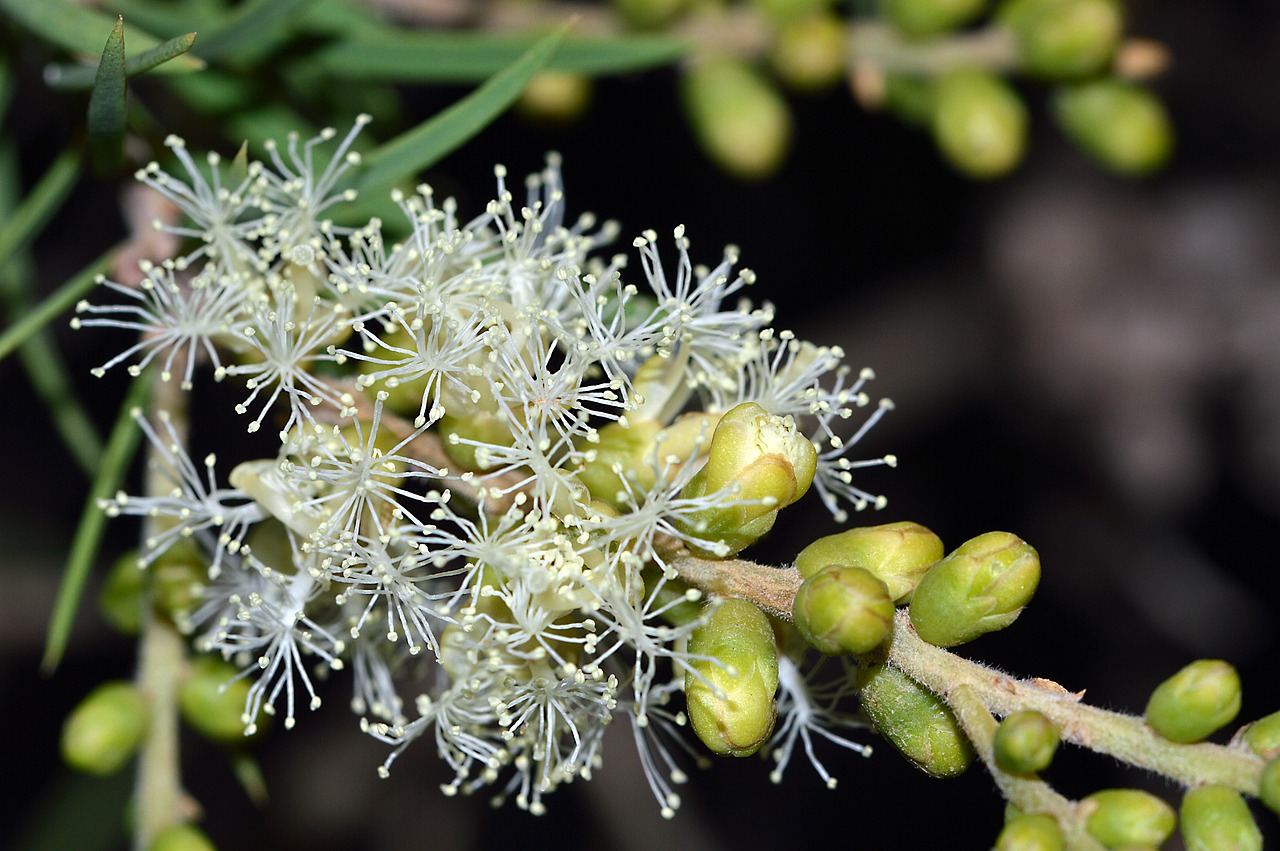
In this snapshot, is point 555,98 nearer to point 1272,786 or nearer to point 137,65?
point 137,65

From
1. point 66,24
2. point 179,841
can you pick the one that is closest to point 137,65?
point 66,24

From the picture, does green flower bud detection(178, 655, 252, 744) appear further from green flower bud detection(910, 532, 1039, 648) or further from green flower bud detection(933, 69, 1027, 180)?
green flower bud detection(933, 69, 1027, 180)

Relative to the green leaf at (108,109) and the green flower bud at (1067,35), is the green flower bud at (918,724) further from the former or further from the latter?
the green flower bud at (1067,35)

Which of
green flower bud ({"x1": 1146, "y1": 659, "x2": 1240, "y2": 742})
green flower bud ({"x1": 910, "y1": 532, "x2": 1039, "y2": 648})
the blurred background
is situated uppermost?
green flower bud ({"x1": 910, "y1": 532, "x2": 1039, "y2": 648})

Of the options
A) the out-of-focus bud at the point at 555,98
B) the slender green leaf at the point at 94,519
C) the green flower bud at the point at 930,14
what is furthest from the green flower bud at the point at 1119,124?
the slender green leaf at the point at 94,519

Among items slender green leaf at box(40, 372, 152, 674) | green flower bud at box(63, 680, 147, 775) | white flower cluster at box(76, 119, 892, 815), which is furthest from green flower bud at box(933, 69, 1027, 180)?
green flower bud at box(63, 680, 147, 775)

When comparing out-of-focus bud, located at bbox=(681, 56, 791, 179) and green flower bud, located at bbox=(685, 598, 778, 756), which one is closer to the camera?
green flower bud, located at bbox=(685, 598, 778, 756)

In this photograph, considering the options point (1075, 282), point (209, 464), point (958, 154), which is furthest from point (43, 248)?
point (1075, 282)
